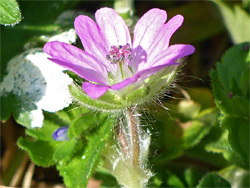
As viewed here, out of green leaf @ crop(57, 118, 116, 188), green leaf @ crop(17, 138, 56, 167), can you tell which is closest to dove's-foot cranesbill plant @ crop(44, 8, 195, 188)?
green leaf @ crop(57, 118, 116, 188)

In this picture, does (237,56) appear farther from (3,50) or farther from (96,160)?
(3,50)

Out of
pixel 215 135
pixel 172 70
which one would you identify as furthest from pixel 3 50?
pixel 215 135

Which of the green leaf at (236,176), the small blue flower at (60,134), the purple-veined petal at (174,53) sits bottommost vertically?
the green leaf at (236,176)

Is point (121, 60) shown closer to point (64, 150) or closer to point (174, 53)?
point (174, 53)

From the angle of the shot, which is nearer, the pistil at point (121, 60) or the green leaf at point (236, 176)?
the pistil at point (121, 60)

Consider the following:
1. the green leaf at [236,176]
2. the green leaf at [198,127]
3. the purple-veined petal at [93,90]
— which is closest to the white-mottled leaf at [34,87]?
the purple-veined petal at [93,90]

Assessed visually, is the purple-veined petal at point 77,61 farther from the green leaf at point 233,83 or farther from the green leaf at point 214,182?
the green leaf at point 214,182
